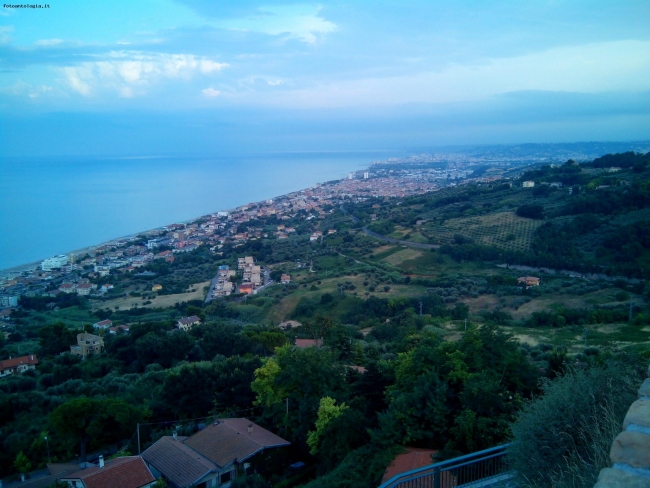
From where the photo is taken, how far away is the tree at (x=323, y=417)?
7.61 meters

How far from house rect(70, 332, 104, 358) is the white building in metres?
23.0

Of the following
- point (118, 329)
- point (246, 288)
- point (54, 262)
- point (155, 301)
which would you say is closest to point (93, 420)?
point (118, 329)

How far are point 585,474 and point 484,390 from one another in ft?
12.1

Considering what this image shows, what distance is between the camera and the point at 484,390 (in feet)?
20.5

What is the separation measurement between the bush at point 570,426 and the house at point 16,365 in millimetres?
15362

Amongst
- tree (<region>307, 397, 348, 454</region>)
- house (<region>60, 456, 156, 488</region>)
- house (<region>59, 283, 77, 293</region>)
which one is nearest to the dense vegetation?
tree (<region>307, 397, 348, 454</region>)

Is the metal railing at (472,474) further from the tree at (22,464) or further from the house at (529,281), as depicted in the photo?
the house at (529,281)

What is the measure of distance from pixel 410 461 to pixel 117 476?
4321 mm

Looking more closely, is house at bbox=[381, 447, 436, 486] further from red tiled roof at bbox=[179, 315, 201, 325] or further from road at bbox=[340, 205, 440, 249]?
road at bbox=[340, 205, 440, 249]

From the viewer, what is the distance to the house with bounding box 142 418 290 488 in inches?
302

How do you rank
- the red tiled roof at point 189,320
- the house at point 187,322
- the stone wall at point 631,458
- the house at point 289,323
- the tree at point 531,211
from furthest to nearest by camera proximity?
the tree at point 531,211, the red tiled roof at point 189,320, the house at point 289,323, the house at point 187,322, the stone wall at point 631,458

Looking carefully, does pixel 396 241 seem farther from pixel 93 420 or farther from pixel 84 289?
pixel 93 420

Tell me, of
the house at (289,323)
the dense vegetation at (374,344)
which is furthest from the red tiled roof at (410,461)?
the house at (289,323)

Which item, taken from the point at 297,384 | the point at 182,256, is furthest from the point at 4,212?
the point at 297,384
